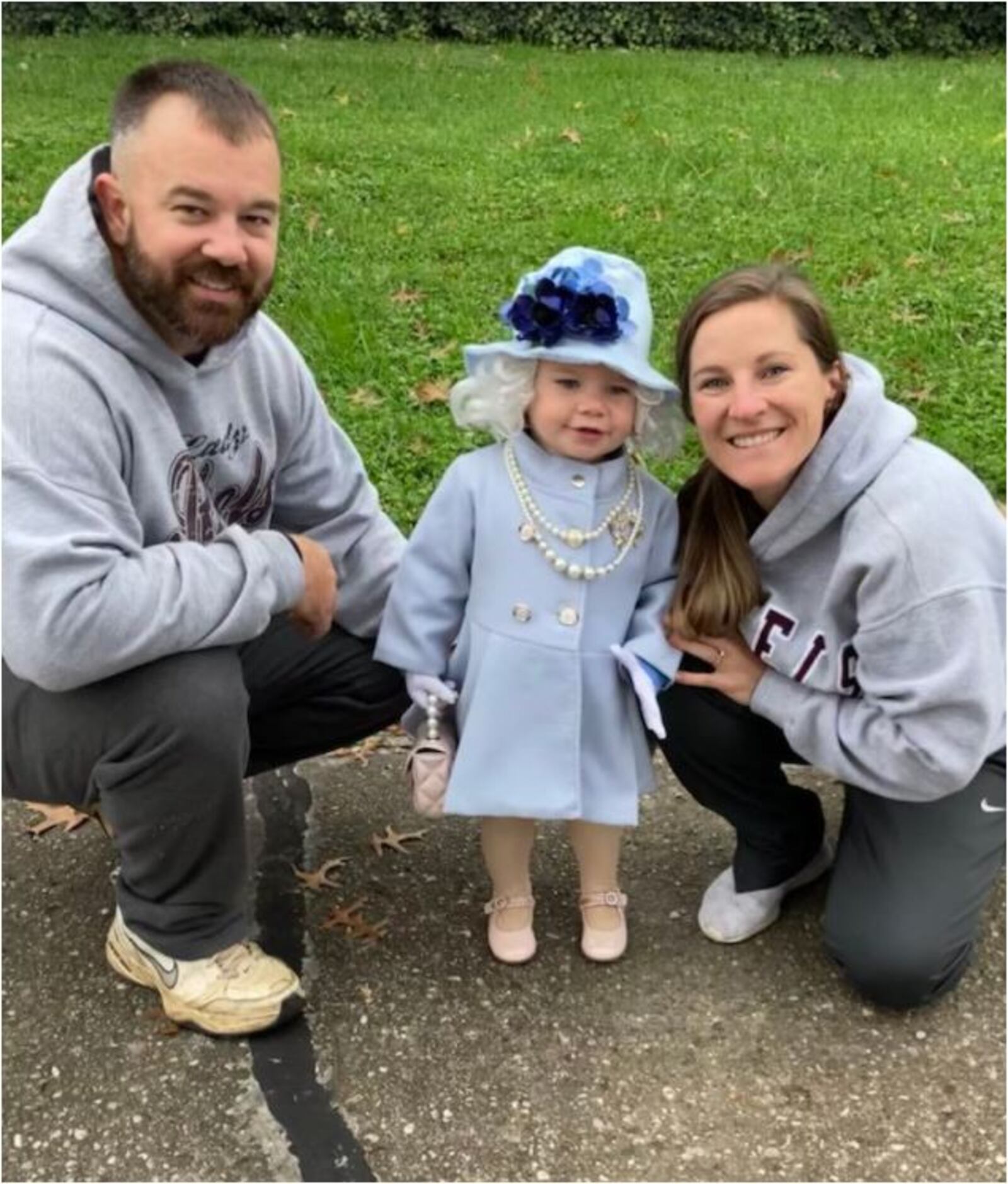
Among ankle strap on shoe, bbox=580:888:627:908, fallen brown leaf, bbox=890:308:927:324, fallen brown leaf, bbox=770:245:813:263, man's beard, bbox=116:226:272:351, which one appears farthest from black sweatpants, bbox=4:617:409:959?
fallen brown leaf, bbox=770:245:813:263

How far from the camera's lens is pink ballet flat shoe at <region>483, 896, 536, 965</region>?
8.84 feet

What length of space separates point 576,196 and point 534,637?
16.9 ft

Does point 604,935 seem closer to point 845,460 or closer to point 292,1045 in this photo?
point 292,1045

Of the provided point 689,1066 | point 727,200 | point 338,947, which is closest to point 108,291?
point 338,947

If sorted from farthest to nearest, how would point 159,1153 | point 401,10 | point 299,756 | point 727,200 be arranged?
point 401,10, point 727,200, point 299,756, point 159,1153

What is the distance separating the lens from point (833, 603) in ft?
8.04

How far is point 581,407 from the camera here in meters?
2.42

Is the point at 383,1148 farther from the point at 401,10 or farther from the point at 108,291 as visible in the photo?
the point at 401,10

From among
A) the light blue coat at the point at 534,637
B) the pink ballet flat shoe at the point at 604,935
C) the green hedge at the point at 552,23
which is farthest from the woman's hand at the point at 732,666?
the green hedge at the point at 552,23

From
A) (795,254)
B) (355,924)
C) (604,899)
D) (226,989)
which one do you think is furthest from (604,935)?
A: (795,254)

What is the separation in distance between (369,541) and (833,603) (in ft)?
3.38

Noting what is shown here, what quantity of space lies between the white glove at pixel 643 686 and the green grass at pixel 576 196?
196cm

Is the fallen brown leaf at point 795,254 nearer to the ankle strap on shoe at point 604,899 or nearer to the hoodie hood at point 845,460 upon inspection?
the hoodie hood at point 845,460

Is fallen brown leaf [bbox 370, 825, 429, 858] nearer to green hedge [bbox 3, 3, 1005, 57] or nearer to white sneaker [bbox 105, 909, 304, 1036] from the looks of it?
white sneaker [bbox 105, 909, 304, 1036]
